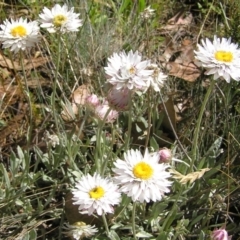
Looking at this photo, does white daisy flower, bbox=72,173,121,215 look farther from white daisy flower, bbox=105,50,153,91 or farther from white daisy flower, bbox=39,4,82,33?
white daisy flower, bbox=39,4,82,33

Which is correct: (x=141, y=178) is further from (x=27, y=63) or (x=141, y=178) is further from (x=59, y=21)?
(x=27, y=63)

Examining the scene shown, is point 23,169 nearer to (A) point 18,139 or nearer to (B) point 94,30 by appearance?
(A) point 18,139

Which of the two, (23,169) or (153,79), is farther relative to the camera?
(23,169)

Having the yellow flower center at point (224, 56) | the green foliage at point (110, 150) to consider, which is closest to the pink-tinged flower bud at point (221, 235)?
the green foliage at point (110, 150)

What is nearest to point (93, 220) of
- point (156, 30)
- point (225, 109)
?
point (225, 109)

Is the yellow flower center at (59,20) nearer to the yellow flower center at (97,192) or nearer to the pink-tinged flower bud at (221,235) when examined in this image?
the yellow flower center at (97,192)

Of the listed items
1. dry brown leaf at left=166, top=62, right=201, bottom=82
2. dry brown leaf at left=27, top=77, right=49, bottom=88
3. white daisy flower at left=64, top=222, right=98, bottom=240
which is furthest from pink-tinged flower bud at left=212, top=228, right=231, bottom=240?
dry brown leaf at left=27, top=77, right=49, bottom=88
